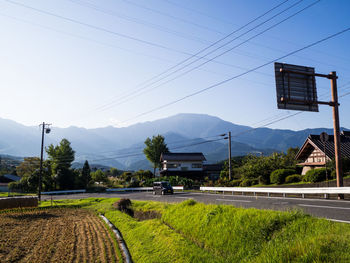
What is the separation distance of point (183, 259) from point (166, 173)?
65690 mm

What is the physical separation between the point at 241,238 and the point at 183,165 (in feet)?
218

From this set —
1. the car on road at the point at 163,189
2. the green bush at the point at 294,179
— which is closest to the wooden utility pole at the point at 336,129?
the green bush at the point at 294,179

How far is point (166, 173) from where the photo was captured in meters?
73.3

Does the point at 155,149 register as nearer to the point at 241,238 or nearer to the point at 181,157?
the point at 181,157

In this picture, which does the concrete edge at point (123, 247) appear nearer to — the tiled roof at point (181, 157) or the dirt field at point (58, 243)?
the dirt field at point (58, 243)

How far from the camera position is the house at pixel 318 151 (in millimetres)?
34019

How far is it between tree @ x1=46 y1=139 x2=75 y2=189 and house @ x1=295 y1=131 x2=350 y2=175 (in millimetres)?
51164

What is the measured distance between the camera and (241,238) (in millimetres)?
7945

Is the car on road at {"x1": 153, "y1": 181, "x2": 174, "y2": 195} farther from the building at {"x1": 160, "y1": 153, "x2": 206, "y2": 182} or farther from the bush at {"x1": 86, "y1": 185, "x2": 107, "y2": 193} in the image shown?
the building at {"x1": 160, "y1": 153, "x2": 206, "y2": 182}

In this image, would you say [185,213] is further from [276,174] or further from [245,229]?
[276,174]

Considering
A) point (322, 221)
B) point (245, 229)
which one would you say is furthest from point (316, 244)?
point (245, 229)

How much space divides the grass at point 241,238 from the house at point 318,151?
28.2 m

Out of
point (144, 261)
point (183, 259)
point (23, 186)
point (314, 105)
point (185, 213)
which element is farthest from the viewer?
point (23, 186)

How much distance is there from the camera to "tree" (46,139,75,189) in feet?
208
